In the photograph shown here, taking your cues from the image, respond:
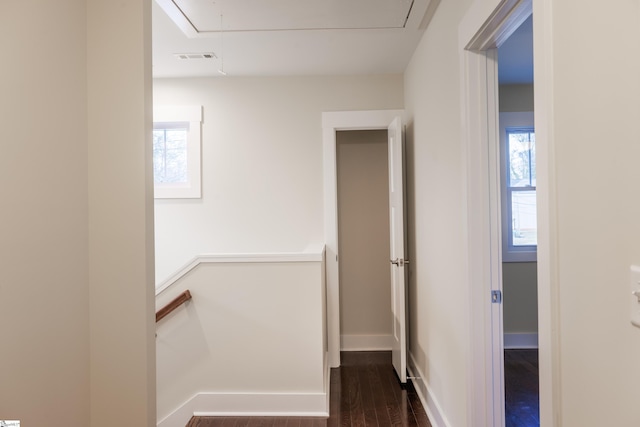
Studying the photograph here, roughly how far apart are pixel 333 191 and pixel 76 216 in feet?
7.95

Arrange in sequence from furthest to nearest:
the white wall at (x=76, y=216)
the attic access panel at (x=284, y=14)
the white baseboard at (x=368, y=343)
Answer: the white baseboard at (x=368, y=343)
the attic access panel at (x=284, y=14)
the white wall at (x=76, y=216)

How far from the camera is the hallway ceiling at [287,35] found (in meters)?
2.32

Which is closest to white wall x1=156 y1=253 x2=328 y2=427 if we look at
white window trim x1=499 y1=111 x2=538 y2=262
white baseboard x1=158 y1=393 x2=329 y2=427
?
white baseboard x1=158 y1=393 x2=329 y2=427

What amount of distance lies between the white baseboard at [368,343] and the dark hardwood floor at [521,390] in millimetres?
1121

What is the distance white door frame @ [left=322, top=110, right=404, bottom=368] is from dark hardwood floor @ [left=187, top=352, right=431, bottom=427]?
14.2 inches

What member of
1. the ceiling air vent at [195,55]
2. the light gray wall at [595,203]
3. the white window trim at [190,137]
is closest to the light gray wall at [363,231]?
the white window trim at [190,137]

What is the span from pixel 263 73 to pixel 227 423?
2.88m

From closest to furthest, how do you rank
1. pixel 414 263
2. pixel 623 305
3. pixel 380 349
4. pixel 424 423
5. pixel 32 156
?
pixel 623 305 < pixel 32 156 < pixel 424 423 < pixel 414 263 < pixel 380 349

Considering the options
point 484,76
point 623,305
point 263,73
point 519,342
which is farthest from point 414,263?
point 623,305

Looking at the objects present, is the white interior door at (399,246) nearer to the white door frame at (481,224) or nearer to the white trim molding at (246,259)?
the white trim molding at (246,259)

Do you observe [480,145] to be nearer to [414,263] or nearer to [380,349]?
[414,263]

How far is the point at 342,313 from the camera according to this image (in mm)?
3934

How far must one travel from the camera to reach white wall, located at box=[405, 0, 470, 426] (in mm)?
1895

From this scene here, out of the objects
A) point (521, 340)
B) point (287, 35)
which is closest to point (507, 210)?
point (521, 340)
